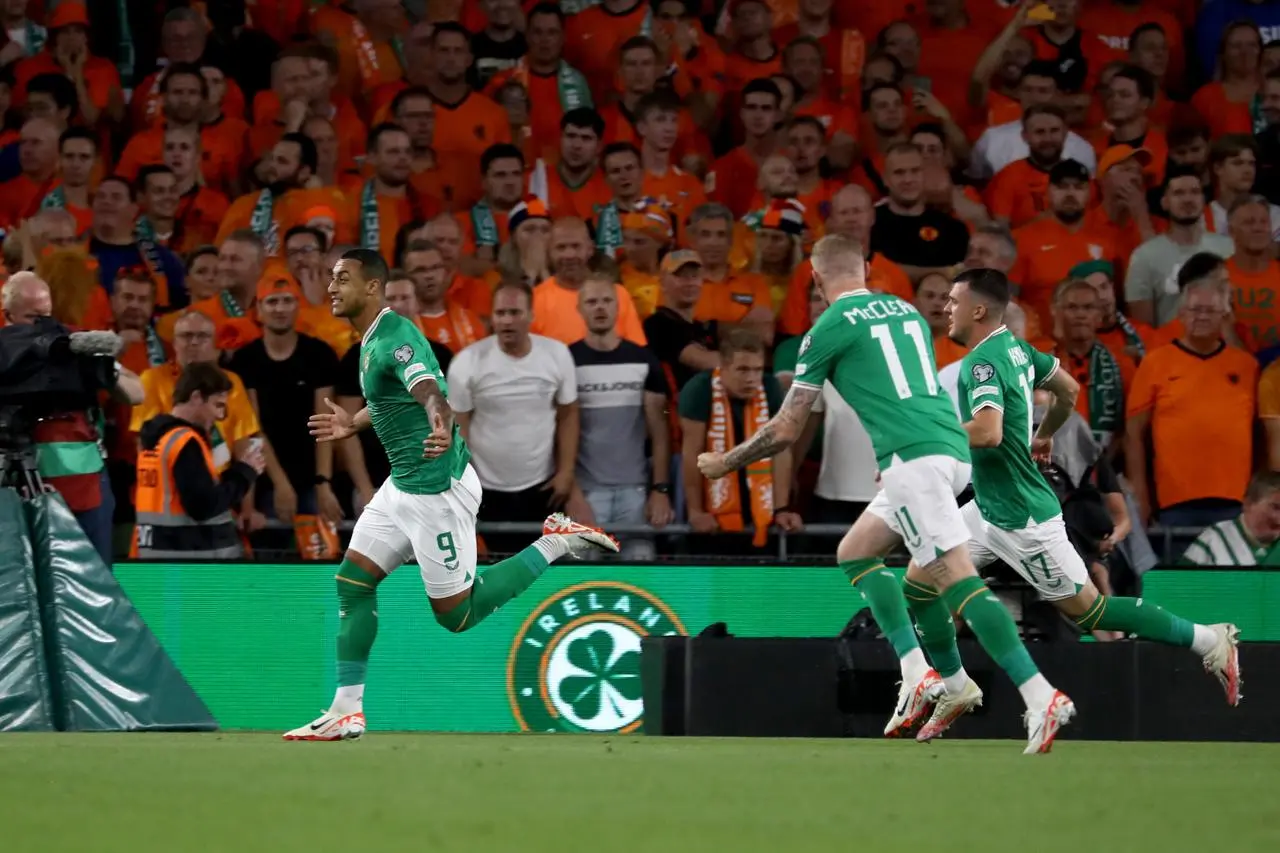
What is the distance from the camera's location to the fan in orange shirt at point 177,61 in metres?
15.5

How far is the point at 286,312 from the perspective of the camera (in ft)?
41.7

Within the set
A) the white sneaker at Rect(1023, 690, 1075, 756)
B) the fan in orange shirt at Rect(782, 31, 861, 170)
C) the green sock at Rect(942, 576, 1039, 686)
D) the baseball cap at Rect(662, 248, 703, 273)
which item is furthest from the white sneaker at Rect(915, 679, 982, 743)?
the fan in orange shirt at Rect(782, 31, 861, 170)

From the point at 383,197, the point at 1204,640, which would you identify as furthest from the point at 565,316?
the point at 1204,640

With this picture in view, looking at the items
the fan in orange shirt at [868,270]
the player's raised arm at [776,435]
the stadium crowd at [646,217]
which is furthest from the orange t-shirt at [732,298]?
the player's raised arm at [776,435]

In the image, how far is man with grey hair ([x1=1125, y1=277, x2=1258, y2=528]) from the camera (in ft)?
42.4

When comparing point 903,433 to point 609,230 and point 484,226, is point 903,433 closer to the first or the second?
point 609,230

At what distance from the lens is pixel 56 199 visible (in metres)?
14.5

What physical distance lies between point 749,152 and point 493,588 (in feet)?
20.3

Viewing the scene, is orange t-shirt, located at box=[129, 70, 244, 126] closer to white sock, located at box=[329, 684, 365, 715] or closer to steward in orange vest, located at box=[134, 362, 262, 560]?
steward in orange vest, located at box=[134, 362, 262, 560]

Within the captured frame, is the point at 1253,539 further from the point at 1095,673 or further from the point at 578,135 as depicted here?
the point at 578,135

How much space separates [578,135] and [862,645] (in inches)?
208

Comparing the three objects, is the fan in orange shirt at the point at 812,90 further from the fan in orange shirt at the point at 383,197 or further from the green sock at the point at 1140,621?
the green sock at the point at 1140,621

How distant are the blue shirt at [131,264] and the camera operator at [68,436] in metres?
2.32

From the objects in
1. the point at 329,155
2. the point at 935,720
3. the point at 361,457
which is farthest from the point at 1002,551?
the point at 329,155
